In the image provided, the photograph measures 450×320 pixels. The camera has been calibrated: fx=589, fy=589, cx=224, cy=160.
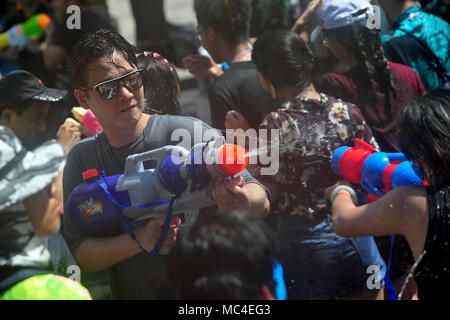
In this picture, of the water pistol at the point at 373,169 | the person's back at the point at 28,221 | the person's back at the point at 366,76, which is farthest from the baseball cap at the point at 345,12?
the person's back at the point at 28,221

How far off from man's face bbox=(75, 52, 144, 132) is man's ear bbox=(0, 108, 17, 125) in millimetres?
266

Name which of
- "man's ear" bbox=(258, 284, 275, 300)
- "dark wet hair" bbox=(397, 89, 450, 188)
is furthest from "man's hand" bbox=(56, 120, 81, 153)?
"dark wet hair" bbox=(397, 89, 450, 188)

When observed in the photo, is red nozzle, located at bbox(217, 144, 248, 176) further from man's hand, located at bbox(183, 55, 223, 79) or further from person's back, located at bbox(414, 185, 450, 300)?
man's hand, located at bbox(183, 55, 223, 79)

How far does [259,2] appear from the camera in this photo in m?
3.17

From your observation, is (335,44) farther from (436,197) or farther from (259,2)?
(436,197)

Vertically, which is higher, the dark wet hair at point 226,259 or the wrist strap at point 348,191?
the dark wet hair at point 226,259

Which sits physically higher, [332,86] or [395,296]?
[332,86]

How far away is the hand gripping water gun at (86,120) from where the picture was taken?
98.0 inches

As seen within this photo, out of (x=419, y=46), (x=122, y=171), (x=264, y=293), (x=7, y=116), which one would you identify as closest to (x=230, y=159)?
(x=264, y=293)

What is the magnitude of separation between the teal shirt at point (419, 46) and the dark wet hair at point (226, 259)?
70.0 inches

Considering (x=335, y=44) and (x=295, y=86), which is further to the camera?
(x=335, y=44)

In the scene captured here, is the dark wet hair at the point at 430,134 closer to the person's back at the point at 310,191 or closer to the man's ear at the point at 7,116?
the person's back at the point at 310,191
